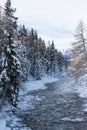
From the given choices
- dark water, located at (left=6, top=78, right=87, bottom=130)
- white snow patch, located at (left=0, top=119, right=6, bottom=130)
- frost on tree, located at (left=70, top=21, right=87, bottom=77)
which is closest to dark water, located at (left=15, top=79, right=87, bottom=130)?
dark water, located at (left=6, top=78, right=87, bottom=130)

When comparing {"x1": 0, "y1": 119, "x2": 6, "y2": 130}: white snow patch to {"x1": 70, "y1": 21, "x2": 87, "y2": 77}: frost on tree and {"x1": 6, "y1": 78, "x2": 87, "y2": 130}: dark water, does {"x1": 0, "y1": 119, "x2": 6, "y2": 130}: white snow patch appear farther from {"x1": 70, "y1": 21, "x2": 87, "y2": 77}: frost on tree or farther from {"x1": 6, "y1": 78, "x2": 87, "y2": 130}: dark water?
{"x1": 70, "y1": 21, "x2": 87, "y2": 77}: frost on tree

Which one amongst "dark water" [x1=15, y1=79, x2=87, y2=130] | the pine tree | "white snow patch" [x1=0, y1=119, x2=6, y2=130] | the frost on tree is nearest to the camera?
"white snow patch" [x1=0, y1=119, x2=6, y2=130]

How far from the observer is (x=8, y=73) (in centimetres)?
2225

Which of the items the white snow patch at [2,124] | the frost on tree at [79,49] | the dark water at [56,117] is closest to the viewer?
the white snow patch at [2,124]

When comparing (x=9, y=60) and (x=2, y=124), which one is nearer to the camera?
(x=2, y=124)

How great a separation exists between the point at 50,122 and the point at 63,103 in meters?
8.73

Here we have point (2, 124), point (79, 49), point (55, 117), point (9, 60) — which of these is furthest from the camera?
point (79, 49)

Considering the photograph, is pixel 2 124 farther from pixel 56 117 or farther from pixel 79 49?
pixel 79 49

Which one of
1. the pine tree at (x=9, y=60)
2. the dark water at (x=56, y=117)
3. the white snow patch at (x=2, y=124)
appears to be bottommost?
the dark water at (x=56, y=117)

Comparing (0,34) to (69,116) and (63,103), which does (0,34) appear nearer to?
(69,116)

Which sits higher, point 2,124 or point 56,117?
point 2,124

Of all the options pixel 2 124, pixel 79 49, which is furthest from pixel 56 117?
pixel 79 49

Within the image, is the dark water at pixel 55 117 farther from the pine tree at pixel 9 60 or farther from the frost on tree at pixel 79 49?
the frost on tree at pixel 79 49

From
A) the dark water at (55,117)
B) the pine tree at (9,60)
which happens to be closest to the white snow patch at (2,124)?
the dark water at (55,117)
